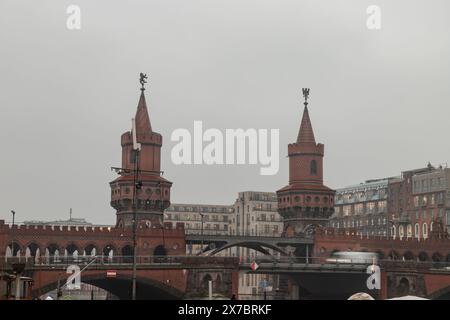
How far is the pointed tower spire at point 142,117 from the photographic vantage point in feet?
427

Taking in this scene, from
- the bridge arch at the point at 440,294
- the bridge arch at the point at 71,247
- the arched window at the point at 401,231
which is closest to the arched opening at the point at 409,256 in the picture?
the bridge arch at the point at 440,294

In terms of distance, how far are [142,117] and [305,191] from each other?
103 feet

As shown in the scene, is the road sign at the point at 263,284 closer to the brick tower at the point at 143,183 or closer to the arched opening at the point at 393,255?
the arched opening at the point at 393,255

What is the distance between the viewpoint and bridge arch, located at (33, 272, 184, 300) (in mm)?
99000

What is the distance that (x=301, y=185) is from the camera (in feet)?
459

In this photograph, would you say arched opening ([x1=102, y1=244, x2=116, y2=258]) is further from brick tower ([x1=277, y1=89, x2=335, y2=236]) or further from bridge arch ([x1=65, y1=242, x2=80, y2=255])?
brick tower ([x1=277, y1=89, x2=335, y2=236])

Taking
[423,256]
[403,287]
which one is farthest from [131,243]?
[423,256]

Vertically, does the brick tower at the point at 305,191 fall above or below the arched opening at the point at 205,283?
above

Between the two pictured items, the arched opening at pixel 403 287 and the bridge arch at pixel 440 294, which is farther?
the bridge arch at pixel 440 294

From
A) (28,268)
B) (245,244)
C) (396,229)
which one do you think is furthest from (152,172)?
(396,229)

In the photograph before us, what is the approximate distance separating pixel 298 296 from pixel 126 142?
38.9m

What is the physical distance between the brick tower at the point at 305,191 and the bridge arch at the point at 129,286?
36727 millimetres
